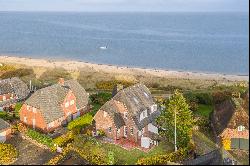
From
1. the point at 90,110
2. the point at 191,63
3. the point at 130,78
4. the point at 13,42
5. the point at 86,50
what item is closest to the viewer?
the point at 90,110

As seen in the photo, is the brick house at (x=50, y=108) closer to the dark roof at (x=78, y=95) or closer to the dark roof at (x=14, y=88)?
the dark roof at (x=78, y=95)

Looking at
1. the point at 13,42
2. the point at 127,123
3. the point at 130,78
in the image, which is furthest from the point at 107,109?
the point at 13,42

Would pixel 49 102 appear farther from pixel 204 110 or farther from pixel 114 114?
pixel 204 110

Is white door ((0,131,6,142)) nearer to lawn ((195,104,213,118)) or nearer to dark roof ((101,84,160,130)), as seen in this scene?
dark roof ((101,84,160,130))

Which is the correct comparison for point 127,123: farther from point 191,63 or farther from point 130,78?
point 191,63

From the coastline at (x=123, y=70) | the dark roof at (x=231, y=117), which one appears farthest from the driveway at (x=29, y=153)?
the coastline at (x=123, y=70)

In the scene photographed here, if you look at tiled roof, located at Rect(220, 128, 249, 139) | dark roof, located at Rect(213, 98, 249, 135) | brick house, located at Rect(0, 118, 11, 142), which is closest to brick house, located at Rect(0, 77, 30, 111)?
brick house, located at Rect(0, 118, 11, 142)

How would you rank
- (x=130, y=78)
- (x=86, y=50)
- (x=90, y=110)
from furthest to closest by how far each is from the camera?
(x=86, y=50), (x=130, y=78), (x=90, y=110)

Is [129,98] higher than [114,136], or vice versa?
[129,98]
